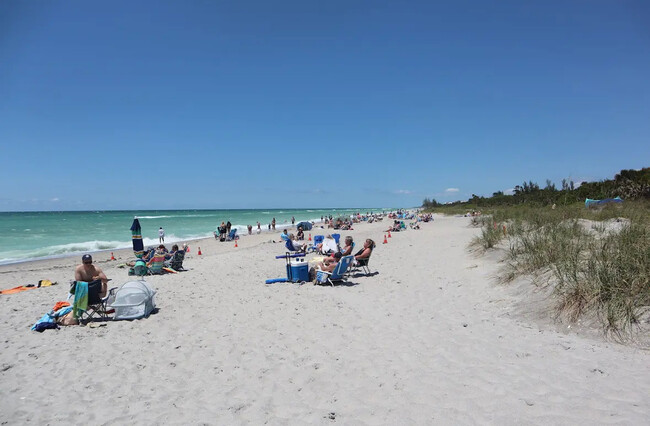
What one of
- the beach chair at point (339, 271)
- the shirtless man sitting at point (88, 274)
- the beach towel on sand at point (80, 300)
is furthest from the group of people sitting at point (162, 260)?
the beach chair at point (339, 271)

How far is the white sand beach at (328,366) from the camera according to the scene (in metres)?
A: 3.15

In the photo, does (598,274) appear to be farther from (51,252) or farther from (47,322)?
(51,252)

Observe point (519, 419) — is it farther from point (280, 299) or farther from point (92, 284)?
point (92, 284)

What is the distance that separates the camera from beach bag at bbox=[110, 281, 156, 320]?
19.8ft

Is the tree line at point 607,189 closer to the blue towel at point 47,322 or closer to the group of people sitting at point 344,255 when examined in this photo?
the group of people sitting at point 344,255

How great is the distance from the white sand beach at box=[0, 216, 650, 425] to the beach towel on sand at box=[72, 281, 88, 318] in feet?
1.22

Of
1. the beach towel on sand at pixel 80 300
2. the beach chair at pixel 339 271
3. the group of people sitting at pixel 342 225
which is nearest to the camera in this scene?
the beach towel on sand at pixel 80 300

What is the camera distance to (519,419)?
2881 millimetres

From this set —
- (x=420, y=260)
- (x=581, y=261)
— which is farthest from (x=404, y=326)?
(x=420, y=260)

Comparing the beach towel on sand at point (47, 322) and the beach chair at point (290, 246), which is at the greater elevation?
the beach chair at point (290, 246)

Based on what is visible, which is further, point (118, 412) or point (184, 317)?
point (184, 317)

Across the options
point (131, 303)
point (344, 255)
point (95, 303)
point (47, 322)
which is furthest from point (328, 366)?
point (344, 255)

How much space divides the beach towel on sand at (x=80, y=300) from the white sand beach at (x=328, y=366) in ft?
1.22

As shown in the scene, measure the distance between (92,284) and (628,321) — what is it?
24.2ft
